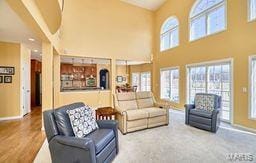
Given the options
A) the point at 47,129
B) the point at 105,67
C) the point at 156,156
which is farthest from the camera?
the point at 105,67

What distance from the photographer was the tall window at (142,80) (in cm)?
1035

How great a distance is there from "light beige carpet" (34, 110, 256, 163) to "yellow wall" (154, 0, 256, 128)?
42.2 inches

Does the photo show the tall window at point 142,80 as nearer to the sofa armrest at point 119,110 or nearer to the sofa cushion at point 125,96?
the sofa cushion at point 125,96

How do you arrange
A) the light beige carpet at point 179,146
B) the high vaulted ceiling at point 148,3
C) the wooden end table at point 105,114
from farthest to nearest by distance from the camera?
the high vaulted ceiling at point 148,3 → the wooden end table at point 105,114 → the light beige carpet at point 179,146

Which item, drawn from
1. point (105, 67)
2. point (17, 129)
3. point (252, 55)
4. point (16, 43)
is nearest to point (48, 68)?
point (17, 129)

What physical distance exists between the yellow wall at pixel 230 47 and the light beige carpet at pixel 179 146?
1072 mm

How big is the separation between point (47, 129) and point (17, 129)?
2830 mm

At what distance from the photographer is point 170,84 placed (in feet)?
25.4

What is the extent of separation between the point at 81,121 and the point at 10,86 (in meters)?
4.44

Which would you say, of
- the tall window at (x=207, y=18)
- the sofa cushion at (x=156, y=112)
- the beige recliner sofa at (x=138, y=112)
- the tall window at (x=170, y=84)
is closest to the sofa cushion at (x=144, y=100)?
the beige recliner sofa at (x=138, y=112)

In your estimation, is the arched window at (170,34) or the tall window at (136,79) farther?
the tall window at (136,79)

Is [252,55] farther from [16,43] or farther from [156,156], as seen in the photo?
[16,43]

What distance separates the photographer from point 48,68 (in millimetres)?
4301

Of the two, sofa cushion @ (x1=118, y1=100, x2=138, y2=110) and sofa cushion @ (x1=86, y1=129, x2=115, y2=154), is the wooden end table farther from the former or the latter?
sofa cushion @ (x1=86, y1=129, x2=115, y2=154)
